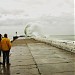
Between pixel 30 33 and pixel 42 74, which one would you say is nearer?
pixel 42 74

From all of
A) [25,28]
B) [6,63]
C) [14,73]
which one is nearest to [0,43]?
[6,63]

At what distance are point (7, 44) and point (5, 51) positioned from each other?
388mm

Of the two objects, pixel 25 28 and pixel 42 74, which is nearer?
pixel 42 74

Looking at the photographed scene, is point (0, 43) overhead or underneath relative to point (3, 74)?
overhead

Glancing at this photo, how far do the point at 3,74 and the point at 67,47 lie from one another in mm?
9467

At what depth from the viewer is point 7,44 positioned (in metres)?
10.3

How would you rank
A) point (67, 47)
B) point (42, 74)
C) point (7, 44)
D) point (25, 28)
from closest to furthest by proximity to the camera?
point (42, 74), point (7, 44), point (67, 47), point (25, 28)

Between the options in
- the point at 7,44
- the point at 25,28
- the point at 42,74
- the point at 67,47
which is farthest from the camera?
the point at 25,28

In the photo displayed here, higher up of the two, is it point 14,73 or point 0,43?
point 0,43

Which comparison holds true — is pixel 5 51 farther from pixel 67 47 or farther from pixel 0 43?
pixel 67 47

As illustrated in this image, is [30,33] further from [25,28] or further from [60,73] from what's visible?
[60,73]

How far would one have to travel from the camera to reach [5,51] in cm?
1046

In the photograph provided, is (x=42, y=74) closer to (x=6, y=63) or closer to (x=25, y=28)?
(x=6, y=63)

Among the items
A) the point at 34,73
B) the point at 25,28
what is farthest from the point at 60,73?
the point at 25,28
